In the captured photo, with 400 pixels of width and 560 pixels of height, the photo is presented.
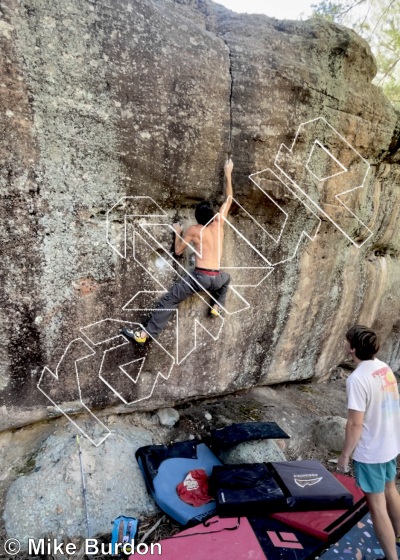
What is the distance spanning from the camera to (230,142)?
3.31 meters

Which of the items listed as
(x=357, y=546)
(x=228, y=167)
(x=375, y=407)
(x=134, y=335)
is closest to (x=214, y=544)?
(x=357, y=546)

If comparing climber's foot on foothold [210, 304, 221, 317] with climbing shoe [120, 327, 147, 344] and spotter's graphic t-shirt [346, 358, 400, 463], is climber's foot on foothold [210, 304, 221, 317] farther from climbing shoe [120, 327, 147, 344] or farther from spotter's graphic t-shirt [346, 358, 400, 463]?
spotter's graphic t-shirt [346, 358, 400, 463]

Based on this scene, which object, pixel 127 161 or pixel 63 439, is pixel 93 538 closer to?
pixel 63 439

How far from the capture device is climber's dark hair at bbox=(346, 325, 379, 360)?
252 cm

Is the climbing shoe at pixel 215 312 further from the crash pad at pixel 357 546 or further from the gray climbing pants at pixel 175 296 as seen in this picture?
the crash pad at pixel 357 546

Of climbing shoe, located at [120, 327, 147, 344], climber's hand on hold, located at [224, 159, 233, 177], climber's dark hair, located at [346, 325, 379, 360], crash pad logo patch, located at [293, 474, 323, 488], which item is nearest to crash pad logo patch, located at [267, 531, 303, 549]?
crash pad logo patch, located at [293, 474, 323, 488]

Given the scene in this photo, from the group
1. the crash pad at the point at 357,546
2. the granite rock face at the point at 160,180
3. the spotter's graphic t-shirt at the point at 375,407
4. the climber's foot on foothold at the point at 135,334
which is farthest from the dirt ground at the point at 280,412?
the spotter's graphic t-shirt at the point at 375,407

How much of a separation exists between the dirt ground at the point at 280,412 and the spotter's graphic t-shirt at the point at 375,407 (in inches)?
65.4

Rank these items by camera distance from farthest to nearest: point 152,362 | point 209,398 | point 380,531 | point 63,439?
point 209,398
point 152,362
point 63,439
point 380,531

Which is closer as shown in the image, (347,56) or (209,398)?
(347,56)

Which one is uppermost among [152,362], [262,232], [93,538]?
[262,232]

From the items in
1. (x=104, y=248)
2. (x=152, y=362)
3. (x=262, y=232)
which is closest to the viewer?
(x=104, y=248)

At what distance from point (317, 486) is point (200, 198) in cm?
258

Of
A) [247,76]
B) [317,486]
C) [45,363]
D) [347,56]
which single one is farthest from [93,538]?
[347,56]
